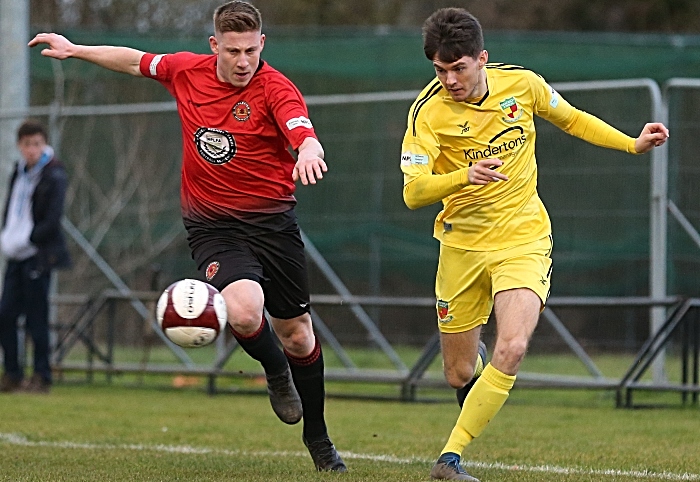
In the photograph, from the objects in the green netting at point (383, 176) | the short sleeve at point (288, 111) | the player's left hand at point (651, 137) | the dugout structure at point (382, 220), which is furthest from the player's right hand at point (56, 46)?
the green netting at point (383, 176)

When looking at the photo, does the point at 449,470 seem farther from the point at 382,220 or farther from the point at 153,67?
the point at 382,220

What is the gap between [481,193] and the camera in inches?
245

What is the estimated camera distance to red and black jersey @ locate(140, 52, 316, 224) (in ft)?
20.5

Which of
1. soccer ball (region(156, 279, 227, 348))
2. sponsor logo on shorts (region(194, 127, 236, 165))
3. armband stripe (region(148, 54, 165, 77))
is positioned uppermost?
armband stripe (region(148, 54, 165, 77))

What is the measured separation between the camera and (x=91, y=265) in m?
14.0

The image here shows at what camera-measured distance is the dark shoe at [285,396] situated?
21.2 feet

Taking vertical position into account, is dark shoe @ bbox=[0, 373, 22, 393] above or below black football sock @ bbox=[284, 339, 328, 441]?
below

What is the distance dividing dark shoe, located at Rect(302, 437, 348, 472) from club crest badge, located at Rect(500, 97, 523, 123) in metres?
1.90

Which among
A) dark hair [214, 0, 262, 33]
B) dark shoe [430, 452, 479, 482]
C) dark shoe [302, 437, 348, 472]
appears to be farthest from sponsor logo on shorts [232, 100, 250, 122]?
dark shoe [430, 452, 479, 482]

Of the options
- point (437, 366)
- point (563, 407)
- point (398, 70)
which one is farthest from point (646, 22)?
point (563, 407)

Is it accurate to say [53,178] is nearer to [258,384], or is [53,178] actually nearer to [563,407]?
[258,384]

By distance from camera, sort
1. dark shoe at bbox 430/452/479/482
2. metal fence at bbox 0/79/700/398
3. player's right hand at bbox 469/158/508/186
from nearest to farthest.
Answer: player's right hand at bbox 469/158/508/186
dark shoe at bbox 430/452/479/482
metal fence at bbox 0/79/700/398

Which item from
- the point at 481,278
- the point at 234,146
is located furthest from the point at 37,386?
the point at 481,278

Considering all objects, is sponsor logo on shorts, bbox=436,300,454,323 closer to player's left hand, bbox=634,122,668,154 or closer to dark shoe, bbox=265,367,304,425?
dark shoe, bbox=265,367,304,425
